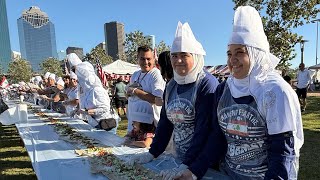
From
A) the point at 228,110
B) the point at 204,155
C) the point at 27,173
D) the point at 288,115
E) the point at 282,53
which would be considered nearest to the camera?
the point at 288,115

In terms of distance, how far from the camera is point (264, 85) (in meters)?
1.35

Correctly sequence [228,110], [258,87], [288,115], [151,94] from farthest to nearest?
1. [151,94]
2. [228,110]
3. [258,87]
4. [288,115]

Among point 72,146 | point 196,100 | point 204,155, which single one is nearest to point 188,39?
point 196,100

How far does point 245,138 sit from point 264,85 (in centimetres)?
28

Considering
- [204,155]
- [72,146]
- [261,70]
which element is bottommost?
[72,146]

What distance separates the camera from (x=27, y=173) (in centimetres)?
476

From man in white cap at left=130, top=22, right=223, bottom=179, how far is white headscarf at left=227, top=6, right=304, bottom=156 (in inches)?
13.5

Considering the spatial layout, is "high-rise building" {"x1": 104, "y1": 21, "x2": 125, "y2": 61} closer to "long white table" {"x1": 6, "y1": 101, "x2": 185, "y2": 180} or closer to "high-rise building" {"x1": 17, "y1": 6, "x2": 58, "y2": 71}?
"long white table" {"x1": 6, "y1": 101, "x2": 185, "y2": 180}

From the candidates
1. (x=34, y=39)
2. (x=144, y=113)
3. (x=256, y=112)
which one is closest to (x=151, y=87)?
(x=144, y=113)

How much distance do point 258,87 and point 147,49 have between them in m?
1.76

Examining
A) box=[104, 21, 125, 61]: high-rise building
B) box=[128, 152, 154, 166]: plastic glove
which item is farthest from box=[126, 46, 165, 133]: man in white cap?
box=[104, 21, 125, 61]: high-rise building

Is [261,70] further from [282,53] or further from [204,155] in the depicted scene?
[282,53]

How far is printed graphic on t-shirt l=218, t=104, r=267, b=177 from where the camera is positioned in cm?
138

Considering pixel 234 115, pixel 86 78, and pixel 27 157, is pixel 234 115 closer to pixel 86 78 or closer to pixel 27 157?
pixel 86 78
